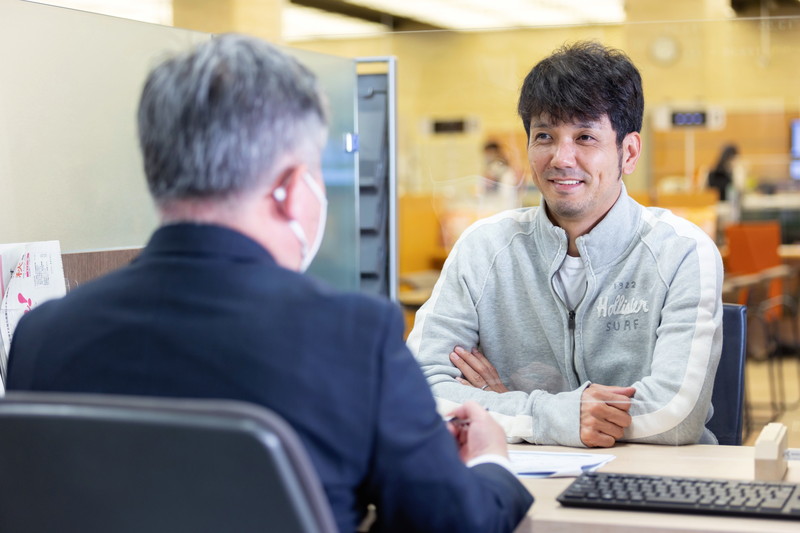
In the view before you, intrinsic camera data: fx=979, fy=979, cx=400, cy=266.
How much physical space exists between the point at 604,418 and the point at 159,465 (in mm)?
983

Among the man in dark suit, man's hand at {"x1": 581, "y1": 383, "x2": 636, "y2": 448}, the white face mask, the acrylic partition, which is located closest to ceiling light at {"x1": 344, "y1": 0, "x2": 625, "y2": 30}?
the acrylic partition

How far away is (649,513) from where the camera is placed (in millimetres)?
1132

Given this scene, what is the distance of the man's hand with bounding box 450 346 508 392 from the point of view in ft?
5.83

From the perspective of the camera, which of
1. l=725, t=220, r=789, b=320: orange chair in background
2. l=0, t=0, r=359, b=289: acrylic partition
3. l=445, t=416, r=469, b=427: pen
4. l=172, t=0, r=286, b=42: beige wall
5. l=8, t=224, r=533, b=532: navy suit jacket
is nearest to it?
l=8, t=224, r=533, b=532: navy suit jacket

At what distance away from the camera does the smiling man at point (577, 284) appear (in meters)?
1.67

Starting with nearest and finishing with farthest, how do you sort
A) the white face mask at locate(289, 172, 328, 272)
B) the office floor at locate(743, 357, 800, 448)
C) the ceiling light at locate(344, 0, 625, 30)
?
1. the white face mask at locate(289, 172, 328, 272)
2. the office floor at locate(743, 357, 800, 448)
3. the ceiling light at locate(344, 0, 625, 30)

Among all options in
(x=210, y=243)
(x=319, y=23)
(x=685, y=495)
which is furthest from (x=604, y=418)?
(x=319, y=23)

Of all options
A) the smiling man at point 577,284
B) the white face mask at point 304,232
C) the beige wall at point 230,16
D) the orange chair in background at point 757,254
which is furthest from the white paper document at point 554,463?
the beige wall at point 230,16

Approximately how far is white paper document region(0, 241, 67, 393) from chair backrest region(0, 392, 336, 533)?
33.1 inches

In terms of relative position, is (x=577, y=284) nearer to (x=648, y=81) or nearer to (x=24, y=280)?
(x=24, y=280)

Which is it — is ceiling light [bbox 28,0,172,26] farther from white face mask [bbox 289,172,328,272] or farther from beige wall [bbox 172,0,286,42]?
white face mask [bbox 289,172,328,272]

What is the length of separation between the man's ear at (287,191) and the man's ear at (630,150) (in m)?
1.05

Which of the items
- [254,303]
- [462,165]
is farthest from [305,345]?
[462,165]

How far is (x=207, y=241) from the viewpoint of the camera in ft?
2.95
